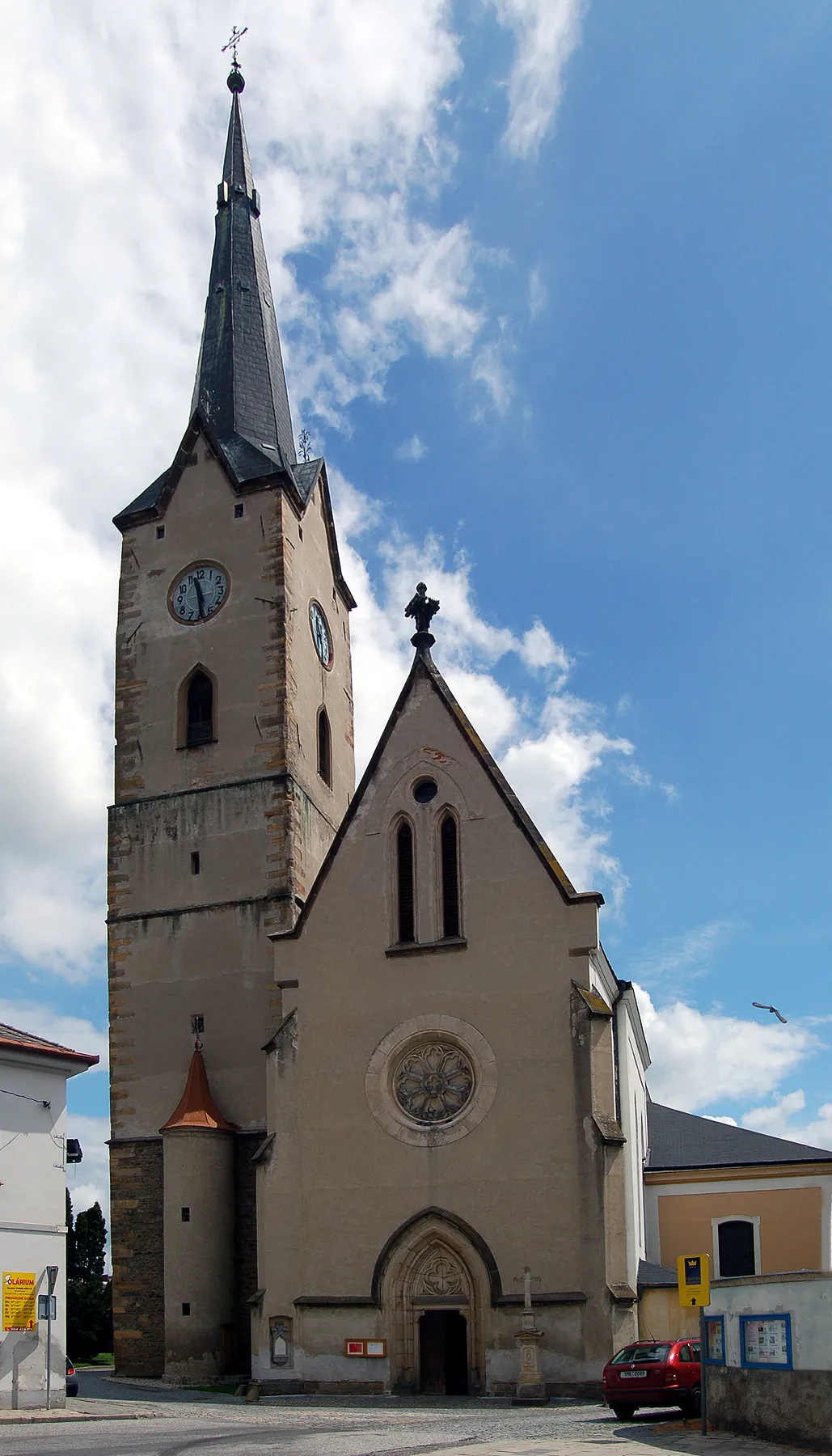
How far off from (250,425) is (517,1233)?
2447 centimetres

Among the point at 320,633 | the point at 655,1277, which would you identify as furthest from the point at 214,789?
the point at 655,1277

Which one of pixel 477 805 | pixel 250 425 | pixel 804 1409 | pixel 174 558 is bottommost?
pixel 804 1409

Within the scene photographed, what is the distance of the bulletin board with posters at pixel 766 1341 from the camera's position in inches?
601

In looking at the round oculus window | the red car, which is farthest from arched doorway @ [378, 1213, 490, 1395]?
the round oculus window

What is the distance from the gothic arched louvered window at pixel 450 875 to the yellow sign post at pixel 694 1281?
13.6 metres

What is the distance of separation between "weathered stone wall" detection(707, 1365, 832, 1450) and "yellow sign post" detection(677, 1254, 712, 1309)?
99cm

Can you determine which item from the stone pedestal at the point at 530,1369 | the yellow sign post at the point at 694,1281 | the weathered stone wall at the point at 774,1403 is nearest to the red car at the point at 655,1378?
the weathered stone wall at the point at 774,1403

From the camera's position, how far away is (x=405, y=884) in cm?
3025

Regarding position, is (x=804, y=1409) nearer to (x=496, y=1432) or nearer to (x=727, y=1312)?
(x=727, y=1312)

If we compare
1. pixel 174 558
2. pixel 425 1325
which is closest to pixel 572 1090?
pixel 425 1325

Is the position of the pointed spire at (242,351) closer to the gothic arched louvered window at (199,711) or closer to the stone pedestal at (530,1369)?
the gothic arched louvered window at (199,711)

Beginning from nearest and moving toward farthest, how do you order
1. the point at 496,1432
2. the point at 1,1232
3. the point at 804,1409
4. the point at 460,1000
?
the point at 804,1409, the point at 496,1432, the point at 1,1232, the point at 460,1000

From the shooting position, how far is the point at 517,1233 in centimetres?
2681

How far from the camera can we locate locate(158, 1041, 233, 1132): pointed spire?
104 ft
